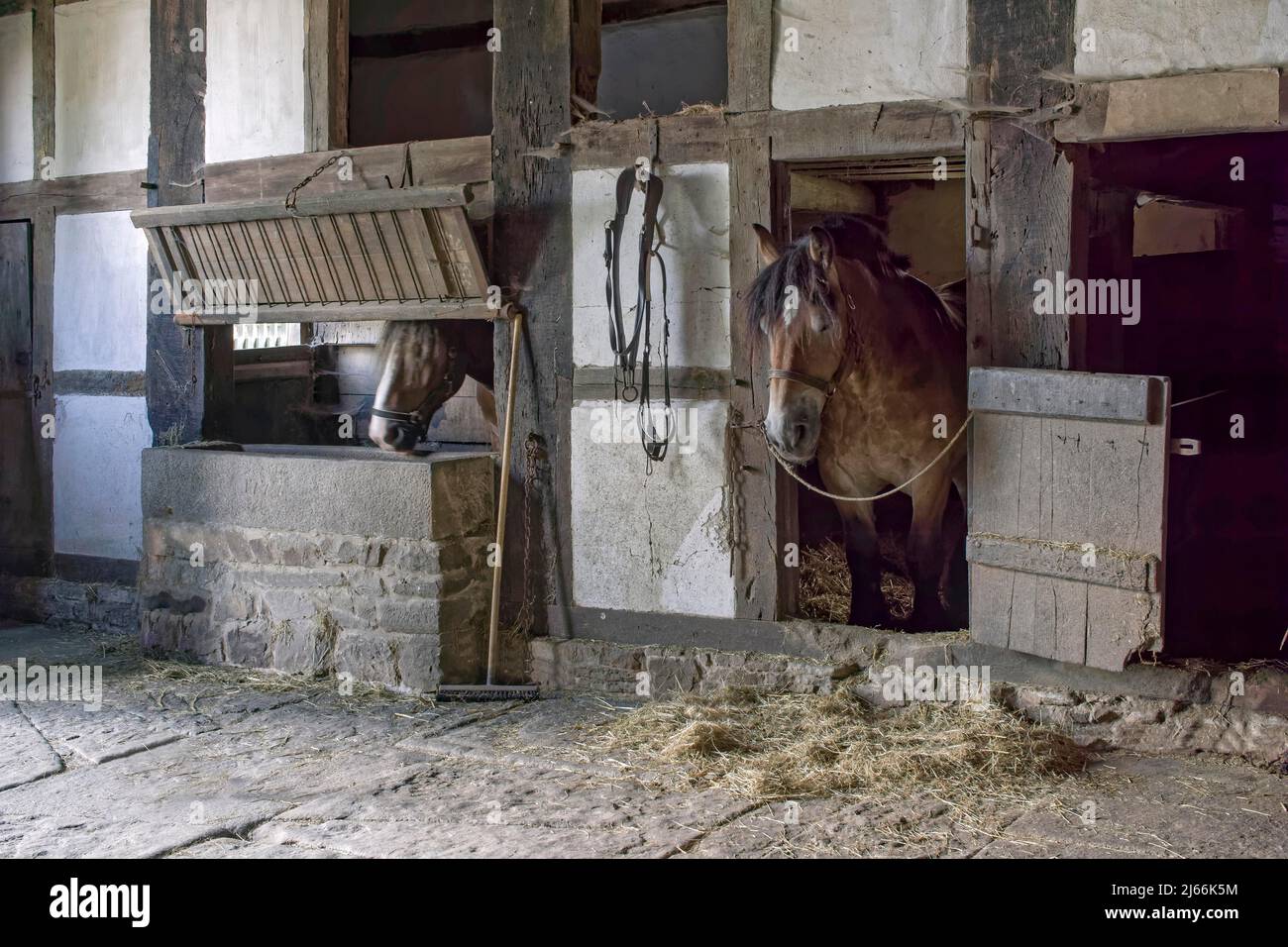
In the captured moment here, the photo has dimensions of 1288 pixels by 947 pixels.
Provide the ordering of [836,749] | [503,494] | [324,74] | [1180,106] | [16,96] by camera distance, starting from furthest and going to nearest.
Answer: [16,96]
[324,74]
[503,494]
[836,749]
[1180,106]

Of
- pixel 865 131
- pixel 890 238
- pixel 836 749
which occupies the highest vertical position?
pixel 890 238

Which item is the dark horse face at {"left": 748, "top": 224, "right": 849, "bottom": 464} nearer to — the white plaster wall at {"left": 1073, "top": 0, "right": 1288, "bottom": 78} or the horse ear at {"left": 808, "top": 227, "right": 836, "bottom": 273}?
the horse ear at {"left": 808, "top": 227, "right": 836, "bottom": 273}

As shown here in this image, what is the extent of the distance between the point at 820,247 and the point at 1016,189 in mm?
768

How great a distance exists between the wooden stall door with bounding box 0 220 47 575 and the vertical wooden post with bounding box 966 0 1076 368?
5.86m

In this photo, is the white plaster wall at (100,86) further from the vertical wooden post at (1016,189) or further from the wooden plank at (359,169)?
the vertical wooden post at (1016,189)

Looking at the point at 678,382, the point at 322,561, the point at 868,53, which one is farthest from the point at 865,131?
the point at 322,561

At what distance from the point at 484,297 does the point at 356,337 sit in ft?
A: 11.0

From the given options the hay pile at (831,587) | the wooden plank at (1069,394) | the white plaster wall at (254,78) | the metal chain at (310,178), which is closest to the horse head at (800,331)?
the wooden plank at (1069,394)

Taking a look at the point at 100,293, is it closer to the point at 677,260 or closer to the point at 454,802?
the point at 677,260

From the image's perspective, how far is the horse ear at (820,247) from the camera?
484 centimetres

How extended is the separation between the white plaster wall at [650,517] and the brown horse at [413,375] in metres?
1.18

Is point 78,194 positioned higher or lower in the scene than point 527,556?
higher

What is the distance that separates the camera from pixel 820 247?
485 cm

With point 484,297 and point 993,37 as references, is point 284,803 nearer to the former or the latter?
point 484,297
